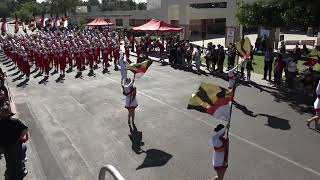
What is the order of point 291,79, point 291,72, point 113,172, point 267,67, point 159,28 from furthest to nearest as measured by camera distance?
1. point 159,28
2. point 267,67
3. point 291,79
4. point 291,72
5. point 113,172

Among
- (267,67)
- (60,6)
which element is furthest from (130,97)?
(60,6)

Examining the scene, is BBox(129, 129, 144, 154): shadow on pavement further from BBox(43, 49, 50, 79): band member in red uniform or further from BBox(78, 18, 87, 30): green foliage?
BBox(78, 18, 87, 30): green foliage

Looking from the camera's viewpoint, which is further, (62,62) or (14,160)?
(62,62)

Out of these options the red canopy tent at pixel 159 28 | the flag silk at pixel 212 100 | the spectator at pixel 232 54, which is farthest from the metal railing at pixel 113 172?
the red canopy tent at pixel 159 28

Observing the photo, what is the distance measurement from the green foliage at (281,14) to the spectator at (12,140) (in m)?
13.3

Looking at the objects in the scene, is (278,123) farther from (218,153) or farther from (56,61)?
(56,61)

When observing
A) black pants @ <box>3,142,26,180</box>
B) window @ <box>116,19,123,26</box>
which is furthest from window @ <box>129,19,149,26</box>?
black pants @ <box>3,142,26,180</box>

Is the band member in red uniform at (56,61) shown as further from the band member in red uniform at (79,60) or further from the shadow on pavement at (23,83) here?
the shadow on pavement at (23,83)

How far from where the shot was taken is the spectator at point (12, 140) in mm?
7445

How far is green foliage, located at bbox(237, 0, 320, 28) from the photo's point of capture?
16641 mm

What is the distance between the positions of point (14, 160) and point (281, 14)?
45.7ft

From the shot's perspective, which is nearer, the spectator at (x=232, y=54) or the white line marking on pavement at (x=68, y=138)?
the white line marking on pavement at (x=68, y=138)

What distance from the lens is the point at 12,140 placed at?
24.7 ft

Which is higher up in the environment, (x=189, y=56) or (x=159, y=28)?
(x=159, y=28)
